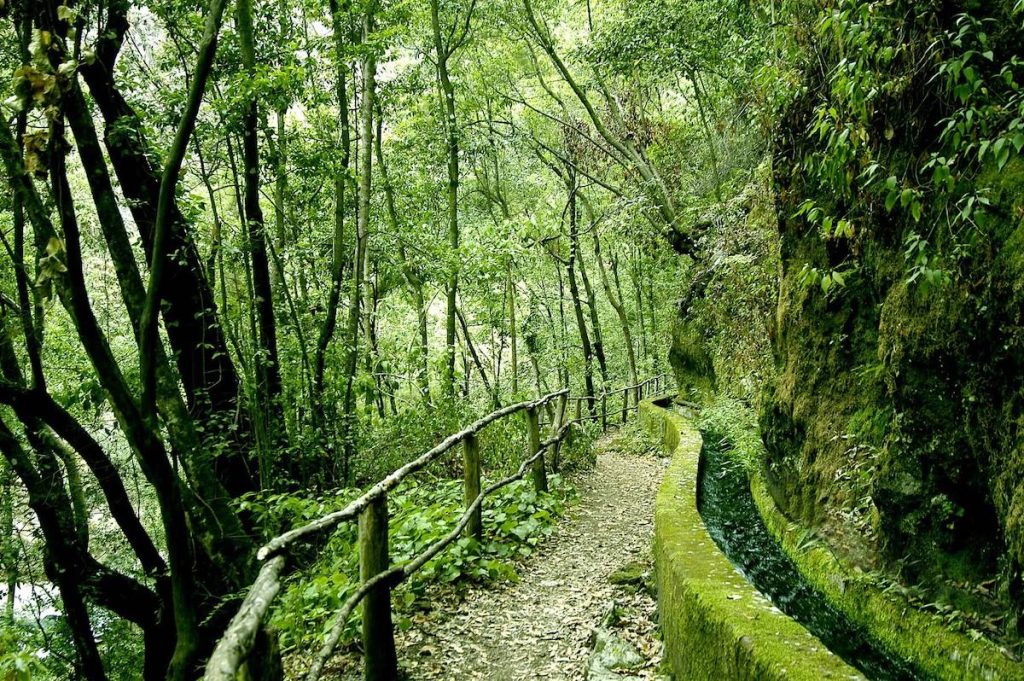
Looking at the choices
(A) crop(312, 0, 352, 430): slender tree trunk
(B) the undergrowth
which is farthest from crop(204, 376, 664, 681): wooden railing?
(A) crop(312, 0, 352, 430): slender tree trunk

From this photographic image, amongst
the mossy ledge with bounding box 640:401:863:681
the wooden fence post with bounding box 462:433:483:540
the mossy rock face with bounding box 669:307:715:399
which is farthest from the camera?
the mossy rock face with bounding box 669:307:715:399

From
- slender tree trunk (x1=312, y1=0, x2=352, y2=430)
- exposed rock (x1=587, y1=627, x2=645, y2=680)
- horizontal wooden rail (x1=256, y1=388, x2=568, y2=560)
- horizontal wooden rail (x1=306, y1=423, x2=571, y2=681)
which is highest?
slender tree trunk (x1=312, y1=0, x2=352, y2=430)

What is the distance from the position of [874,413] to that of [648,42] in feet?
33.3

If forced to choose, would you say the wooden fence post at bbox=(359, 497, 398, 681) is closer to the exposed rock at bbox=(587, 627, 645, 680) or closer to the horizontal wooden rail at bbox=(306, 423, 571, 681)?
the horizontal wooden rail at bbox=(306, 423, 571, 681)

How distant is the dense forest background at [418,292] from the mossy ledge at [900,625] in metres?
0.16

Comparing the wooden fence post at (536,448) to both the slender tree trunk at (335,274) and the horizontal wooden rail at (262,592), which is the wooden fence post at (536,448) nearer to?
the slender tree trunk at (335,274)

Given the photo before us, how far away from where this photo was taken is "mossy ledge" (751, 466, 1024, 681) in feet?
11.1

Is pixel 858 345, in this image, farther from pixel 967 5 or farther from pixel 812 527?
pixel 967 5

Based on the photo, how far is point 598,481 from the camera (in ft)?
33.5

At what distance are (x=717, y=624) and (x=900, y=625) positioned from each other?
171 centimetres

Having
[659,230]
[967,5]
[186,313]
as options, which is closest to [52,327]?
[186,313]

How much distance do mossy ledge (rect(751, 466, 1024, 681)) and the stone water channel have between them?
0.07 metres

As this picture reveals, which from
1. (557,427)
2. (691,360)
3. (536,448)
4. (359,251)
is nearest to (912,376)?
(536,448)

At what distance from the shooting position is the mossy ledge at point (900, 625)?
339cm
